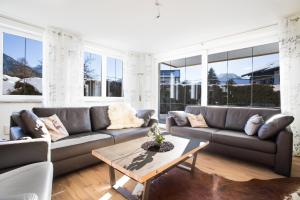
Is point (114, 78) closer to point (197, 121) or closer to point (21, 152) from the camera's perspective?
point (197, 121)

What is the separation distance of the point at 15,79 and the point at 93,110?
5.55 ft

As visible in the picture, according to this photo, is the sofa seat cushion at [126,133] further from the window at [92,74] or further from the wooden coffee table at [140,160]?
the window at [92,74]

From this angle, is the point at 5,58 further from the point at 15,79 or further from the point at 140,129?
the point at 140,129

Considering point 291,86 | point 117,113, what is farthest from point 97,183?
point 291,86

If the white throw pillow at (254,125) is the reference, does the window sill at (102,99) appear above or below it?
above

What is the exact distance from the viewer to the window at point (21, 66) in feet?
10.2

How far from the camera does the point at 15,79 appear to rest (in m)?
3.23

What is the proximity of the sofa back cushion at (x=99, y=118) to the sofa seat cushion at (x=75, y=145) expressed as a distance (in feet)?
1.78

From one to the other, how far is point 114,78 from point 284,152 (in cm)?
417

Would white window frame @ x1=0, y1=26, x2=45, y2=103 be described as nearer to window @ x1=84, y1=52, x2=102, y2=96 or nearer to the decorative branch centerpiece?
window @ x1=84, y1=52, x2=102, y2=96

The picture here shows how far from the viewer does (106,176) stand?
2115mm

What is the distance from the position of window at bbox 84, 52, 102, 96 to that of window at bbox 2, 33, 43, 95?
100 cm

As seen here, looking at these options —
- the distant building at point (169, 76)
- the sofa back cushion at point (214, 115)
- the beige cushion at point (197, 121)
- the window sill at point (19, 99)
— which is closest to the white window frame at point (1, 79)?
the window sill at point (19, 99)

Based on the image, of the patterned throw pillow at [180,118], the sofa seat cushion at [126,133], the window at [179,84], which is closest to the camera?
the sofa seat cushion at [126,133]
